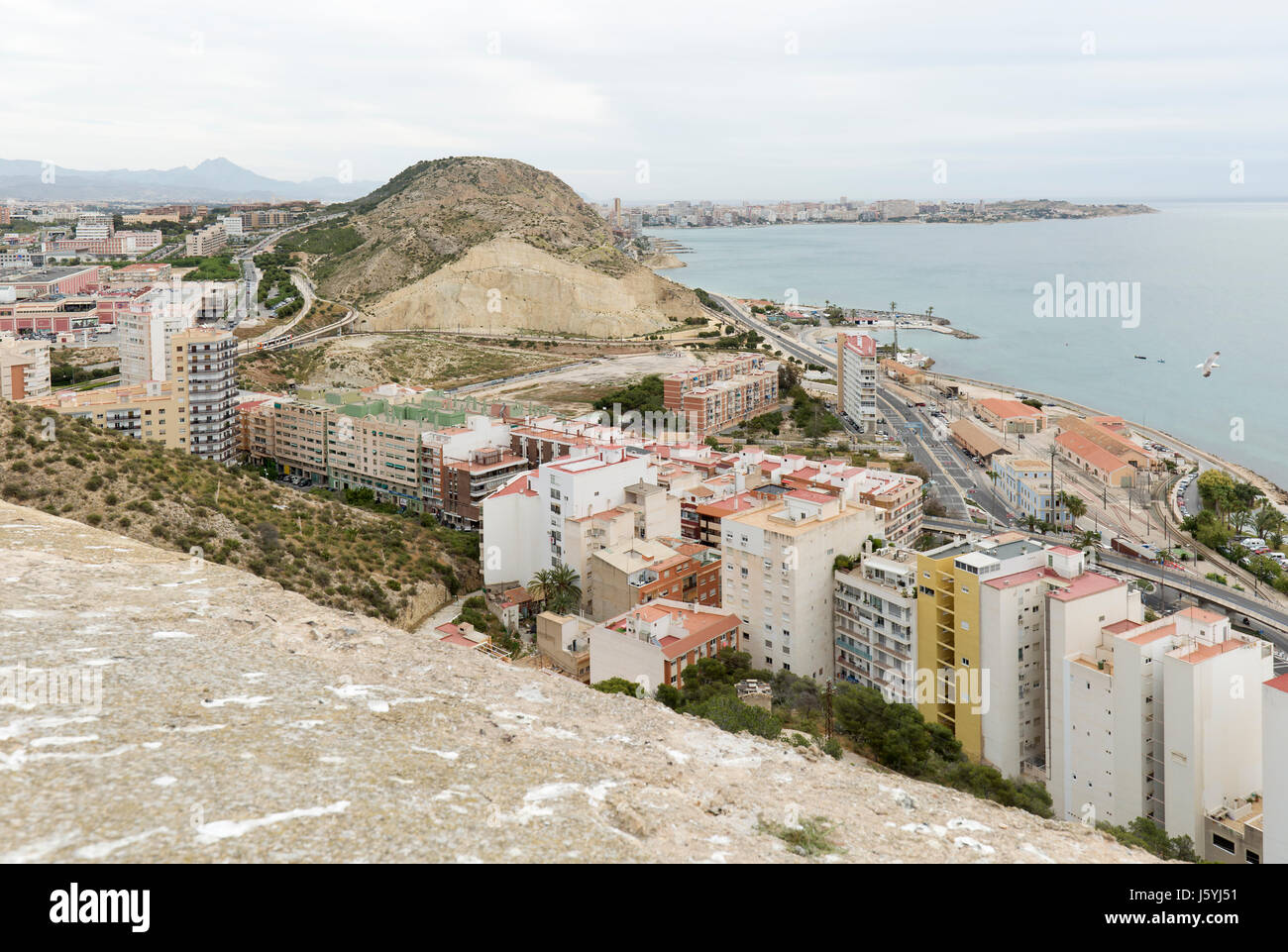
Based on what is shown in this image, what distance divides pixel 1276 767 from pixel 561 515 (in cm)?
1065

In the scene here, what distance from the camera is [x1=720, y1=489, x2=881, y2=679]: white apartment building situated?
13.7 m

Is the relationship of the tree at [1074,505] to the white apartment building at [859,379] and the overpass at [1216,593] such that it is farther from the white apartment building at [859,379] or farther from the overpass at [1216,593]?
the white apartment building at [859,379]

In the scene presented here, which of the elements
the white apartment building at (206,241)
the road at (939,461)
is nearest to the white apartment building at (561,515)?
the road at (939,461)

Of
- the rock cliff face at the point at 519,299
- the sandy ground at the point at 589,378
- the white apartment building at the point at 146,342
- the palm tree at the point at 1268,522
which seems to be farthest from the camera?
the rock cliff face at the point at 519,299

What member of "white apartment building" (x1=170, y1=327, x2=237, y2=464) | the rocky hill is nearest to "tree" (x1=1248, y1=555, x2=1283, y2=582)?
"white apartment building" (x1=170, y1=327, x2=237, y2=464)

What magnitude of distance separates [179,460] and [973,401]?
27.8 meters

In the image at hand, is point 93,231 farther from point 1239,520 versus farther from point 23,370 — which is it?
point 1239,520

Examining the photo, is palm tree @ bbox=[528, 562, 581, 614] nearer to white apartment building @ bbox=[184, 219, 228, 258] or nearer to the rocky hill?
the rocky hill

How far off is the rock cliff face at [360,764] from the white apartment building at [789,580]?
8637 mm

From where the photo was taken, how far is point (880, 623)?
13414mm

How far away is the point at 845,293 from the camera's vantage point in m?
69.9

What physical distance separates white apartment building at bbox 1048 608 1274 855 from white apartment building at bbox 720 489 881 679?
3.40 m

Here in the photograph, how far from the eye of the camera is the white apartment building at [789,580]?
13.7 metres
